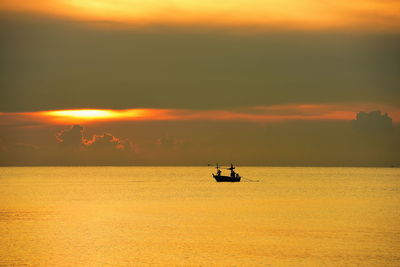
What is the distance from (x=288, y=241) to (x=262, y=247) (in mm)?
5580

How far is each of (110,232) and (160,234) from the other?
256 inches

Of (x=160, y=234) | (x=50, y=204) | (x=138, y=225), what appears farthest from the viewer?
(x=50, y=204)

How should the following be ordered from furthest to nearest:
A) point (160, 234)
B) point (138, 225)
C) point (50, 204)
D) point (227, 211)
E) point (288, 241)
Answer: point (50, 204)
point (227, 211)
point (138, 225)
point (160, 234)
point (288, 241)

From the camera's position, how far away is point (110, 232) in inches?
3231

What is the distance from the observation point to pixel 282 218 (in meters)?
100

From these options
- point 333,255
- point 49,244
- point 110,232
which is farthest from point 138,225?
point 333,255

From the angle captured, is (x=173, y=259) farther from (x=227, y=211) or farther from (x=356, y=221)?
(x=227, y=211)

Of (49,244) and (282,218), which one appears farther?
(282,218)

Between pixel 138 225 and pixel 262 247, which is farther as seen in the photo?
pixel 138 225

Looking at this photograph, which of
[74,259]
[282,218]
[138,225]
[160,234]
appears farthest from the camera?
[282,218]

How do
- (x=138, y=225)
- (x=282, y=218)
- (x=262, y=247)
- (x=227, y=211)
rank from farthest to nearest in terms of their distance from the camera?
(x=227, y=211) → (x=282, y=218) → (x=138, y=225) → (x=262, y=247)

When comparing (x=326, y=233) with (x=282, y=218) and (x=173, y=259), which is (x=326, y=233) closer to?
(x=282, y=218)

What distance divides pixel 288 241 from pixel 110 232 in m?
22.2

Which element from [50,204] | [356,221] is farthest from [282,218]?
A: [50,204]
